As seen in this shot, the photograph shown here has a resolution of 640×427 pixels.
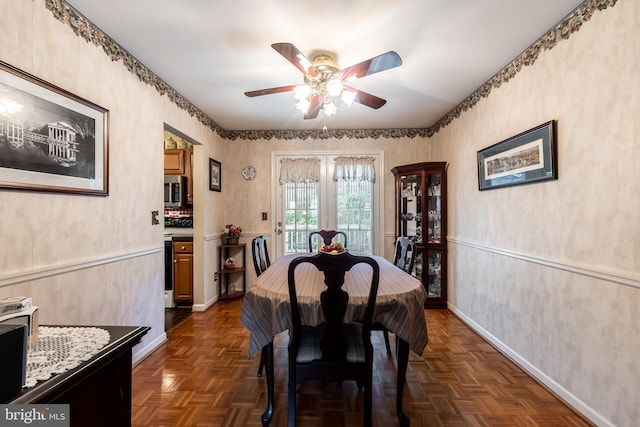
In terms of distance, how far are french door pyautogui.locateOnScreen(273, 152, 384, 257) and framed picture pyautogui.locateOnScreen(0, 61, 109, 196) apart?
2551 mm

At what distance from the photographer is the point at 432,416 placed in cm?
173

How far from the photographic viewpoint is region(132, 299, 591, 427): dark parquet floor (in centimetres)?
171

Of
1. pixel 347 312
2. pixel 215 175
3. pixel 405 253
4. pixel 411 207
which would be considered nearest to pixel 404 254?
pixel 405 253

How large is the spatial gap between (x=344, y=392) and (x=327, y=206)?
2.72 m

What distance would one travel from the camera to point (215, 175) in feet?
12.9

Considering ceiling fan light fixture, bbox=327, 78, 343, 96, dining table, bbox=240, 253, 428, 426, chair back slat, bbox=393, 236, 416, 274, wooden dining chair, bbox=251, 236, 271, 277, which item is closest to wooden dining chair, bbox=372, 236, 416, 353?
chair back slat, bbox=393, 236, 416, 274

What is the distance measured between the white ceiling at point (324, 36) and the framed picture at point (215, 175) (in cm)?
103

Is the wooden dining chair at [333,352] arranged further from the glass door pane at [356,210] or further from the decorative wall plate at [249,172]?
the decorative wall plate at [249,172]

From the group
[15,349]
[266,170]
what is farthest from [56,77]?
[266,170]

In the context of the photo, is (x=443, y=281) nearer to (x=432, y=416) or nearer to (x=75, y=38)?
(x=432, y=416)

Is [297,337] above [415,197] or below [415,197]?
below

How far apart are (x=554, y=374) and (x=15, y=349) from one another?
2.73m

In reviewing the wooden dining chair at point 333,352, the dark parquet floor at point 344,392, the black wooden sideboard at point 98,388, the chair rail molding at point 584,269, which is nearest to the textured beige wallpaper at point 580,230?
the chair rail molding at point 584,269

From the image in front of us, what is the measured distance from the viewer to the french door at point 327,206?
14.2ft
